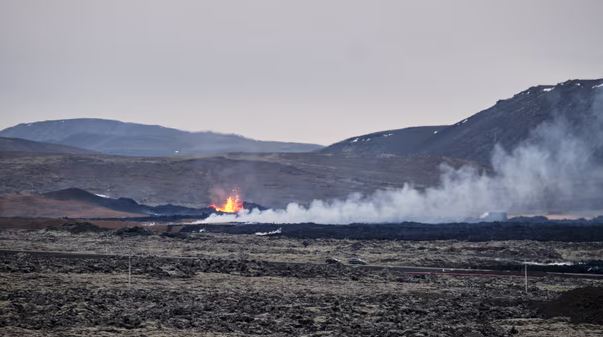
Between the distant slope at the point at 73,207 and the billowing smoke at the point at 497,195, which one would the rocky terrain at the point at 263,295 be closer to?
the billowing smoke at the point at 497,195

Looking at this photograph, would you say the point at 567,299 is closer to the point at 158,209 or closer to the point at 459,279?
the point at 459,279

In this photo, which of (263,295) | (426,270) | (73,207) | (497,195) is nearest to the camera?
(263,295)

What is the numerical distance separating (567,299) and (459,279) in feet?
50.5

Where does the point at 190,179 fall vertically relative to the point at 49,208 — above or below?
above

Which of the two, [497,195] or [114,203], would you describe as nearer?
[114,203]

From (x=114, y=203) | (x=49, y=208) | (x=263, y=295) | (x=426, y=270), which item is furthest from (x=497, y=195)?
(x=263, y=295)

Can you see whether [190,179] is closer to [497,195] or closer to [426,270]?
[497,195]

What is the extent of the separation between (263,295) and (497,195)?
108 metres

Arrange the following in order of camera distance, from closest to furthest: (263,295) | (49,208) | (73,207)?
(263,295)
(49,208)
(73,207)

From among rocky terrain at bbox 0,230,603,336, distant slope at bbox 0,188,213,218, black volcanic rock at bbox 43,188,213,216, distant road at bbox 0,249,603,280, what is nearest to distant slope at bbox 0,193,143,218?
distant slope at bbox 0,188,213,218

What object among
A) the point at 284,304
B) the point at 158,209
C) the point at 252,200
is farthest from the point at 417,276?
the point at 252,200

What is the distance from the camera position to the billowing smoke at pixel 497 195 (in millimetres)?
125750

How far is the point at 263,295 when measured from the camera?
41.4 meters

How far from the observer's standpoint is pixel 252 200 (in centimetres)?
17025
